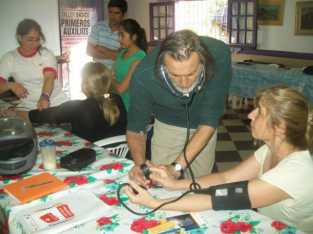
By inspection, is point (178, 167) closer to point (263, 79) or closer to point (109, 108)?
point (109, 108)

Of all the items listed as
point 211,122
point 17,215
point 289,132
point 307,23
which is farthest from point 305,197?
point 307,23

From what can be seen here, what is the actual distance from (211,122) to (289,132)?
42cm

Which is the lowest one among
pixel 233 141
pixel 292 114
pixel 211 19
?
pixel 233 141

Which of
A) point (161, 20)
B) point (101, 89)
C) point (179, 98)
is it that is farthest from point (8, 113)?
point (161, 20)

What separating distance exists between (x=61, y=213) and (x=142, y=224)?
26cm

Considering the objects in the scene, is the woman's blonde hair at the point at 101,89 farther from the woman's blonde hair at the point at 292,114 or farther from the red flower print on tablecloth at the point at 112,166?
the woman's blonde hair at the point at 292,114

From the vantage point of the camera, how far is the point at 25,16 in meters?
4.66

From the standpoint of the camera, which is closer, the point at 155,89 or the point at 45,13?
the point at 155,89

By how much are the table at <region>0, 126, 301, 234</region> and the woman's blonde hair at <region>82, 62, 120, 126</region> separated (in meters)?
0.46

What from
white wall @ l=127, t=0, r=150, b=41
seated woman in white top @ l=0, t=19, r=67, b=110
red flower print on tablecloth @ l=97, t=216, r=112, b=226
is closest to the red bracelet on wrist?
seated woman in white top @ l=0, t=19, r=67, b=110

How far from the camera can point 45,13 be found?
15.8 ft

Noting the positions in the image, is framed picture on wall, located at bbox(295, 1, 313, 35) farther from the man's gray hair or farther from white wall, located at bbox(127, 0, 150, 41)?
the man's gray hair

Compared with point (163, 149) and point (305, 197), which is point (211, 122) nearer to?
point (163, 149)

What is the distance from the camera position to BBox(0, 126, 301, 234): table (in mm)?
1057
